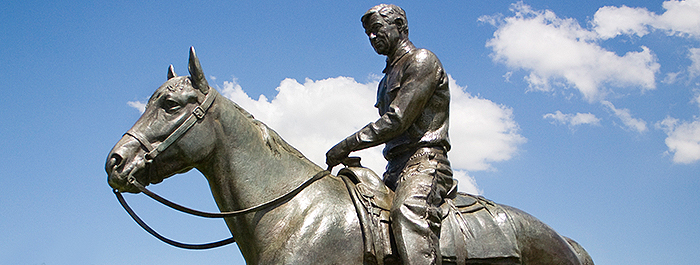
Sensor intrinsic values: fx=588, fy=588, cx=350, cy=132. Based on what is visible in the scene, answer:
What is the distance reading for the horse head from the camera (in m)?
4.60

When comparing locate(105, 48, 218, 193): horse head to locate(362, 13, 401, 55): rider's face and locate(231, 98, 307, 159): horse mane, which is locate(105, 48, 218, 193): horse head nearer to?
locate(231, 98, 307, 159): horse mane

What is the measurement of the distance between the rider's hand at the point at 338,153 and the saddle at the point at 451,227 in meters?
0.13

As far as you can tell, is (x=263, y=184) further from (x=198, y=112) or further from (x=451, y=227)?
(x=451, y=227)

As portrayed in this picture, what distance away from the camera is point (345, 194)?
511cm

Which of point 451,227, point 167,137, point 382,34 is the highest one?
point 382,34

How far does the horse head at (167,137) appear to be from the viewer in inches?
181

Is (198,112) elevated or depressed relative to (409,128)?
depressed

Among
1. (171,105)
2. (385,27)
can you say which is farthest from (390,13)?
(171,105)

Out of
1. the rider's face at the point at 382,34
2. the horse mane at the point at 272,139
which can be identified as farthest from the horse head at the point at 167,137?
the rider's face at the point at 382,34

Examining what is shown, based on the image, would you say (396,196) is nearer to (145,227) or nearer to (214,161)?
(214,161)

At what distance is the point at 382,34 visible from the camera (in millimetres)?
5969

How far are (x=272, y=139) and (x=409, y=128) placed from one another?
1.35 m

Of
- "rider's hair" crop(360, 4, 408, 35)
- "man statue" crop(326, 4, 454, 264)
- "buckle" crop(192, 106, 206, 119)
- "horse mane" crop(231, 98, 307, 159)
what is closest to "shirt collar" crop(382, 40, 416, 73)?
"man statue" crop(326, 4, 454, 264)

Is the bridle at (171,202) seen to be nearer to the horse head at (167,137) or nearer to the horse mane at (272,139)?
the horse head at (167,137)
